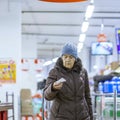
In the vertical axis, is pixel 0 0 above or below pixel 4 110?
above

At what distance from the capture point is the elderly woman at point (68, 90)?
3.70 meters

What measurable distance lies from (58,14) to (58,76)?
36.2 ft

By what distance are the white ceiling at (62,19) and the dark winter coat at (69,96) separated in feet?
26.7

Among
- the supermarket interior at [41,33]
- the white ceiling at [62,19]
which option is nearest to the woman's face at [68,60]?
the supermarket interior at [41,33]

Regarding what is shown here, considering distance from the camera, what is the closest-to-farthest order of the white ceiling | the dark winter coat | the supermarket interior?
the dark winter coat, the supermarket interior, the white ceiling

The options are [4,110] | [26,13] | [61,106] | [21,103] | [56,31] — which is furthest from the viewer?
[56,31]

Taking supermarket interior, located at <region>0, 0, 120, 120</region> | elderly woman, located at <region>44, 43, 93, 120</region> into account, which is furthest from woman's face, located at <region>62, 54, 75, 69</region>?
supermarket interior, located at <region>0, 0, 120, 120</region>

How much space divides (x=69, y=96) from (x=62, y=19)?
1225 cm

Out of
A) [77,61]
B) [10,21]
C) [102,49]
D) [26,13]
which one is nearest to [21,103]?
[10,21]

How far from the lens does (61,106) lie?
370 centimetres

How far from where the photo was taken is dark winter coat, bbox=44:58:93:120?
12.1ft

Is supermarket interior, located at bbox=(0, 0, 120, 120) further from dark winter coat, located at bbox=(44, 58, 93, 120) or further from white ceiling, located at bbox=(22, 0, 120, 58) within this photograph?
dark winter coat, located at bbox=(44, 58, 93, 120)

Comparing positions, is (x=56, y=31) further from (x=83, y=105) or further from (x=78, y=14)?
(x=83, y=105)

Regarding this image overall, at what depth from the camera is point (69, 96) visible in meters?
3.71
